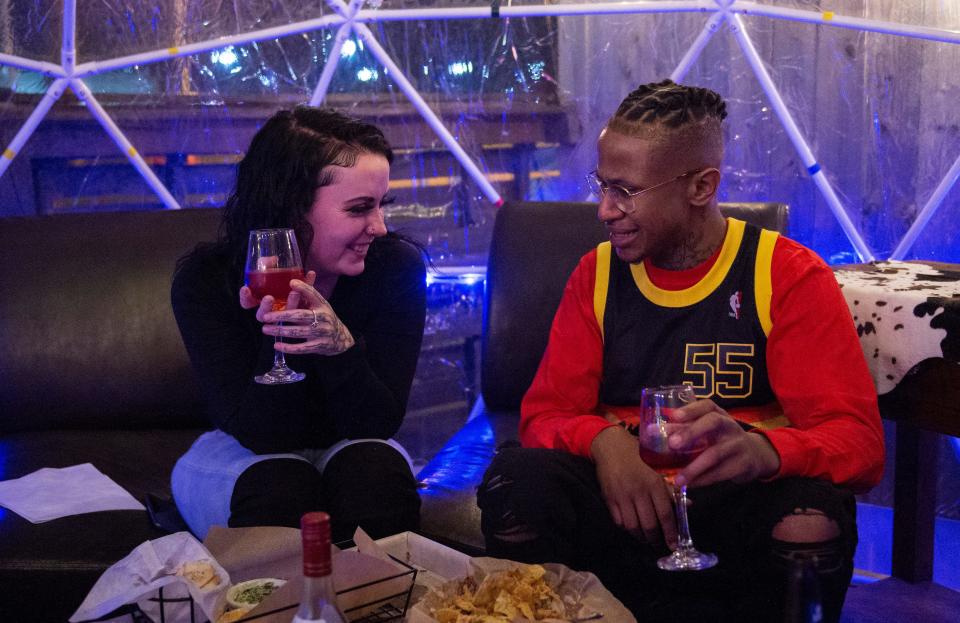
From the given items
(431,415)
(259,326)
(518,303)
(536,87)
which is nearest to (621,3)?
(536,87)

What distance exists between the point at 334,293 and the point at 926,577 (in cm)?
159

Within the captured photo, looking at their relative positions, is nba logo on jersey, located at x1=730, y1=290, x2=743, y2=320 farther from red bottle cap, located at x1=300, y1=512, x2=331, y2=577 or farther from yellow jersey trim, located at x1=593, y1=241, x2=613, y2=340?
red bottle cap, located at x1=300, y1=512, x2=331, y2=577

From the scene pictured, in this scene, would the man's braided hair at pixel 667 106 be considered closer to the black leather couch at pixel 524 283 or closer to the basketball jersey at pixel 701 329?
the basketball jersey at pixel 701 329

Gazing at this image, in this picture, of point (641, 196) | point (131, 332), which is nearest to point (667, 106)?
point (641, 196)

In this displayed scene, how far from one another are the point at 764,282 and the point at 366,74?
206 cm

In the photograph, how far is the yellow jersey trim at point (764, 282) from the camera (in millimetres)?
1723

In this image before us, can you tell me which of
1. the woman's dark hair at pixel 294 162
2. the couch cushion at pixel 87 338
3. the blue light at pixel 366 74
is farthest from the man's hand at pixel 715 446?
the blue light at pixel 366 74

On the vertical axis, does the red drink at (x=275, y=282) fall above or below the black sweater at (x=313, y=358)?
above

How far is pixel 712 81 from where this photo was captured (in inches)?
132

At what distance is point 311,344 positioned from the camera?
1.71 metres

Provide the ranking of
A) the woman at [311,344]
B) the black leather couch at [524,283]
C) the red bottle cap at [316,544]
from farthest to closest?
the black leather couch at [524,283], the woman at [311,344], the red bottle cap at [316,544]

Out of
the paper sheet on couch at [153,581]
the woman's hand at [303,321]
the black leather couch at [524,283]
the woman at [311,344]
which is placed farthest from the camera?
the black leather couch at [524,283]

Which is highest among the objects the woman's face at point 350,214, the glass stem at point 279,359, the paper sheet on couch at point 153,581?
the woman's face at point 350,214

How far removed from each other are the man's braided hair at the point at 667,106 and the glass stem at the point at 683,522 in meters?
0.69
